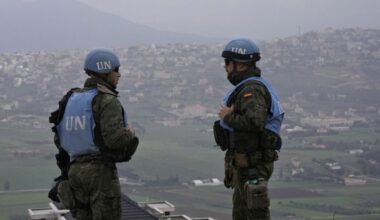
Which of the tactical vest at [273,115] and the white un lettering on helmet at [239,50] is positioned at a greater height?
the white un lettering on helmet at [239,50]

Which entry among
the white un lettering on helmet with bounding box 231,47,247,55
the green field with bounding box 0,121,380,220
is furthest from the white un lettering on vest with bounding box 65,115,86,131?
the green field with bounding box 0,121,380,220

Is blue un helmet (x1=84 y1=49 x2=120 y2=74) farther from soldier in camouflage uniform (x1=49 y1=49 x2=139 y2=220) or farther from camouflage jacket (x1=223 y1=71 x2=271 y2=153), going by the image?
camouflage jacket (x1=223 y1=71 x2=271 y2=153)

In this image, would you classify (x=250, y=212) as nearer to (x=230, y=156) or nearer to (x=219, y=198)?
(x=230, y=156)

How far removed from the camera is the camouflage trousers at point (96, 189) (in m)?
5.24

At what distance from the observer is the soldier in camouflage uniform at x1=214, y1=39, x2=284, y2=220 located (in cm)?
528

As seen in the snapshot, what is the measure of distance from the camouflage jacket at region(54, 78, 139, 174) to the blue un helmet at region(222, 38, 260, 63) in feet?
2.99

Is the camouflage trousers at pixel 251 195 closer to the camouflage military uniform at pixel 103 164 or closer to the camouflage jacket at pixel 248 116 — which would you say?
the camouflage jacket at pixel 248 116

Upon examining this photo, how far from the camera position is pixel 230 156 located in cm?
550

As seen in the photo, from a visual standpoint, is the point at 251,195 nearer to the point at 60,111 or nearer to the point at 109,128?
the point at 109,128

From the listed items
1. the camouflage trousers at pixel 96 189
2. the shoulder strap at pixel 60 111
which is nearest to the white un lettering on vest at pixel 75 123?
the shoulder strap at pixel 60 111

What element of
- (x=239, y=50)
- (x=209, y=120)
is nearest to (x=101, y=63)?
(x=239, y=50)

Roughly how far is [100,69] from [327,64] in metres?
113

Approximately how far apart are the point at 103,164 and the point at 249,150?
1.07 meters

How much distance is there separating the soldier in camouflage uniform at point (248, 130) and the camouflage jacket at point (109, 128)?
0.73 metres
